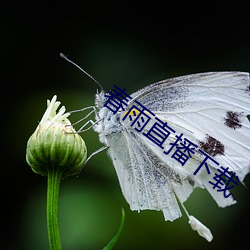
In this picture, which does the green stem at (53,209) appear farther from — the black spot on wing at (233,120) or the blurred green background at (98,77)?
the blurred green background at (98,77)

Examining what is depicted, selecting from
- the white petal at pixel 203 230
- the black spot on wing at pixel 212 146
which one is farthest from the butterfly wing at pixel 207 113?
the white petal at pixel 203 230

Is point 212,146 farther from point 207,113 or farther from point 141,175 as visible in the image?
point 141,175

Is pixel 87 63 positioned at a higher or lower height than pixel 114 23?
lower

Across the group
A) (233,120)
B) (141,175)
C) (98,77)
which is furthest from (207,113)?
(98,77)

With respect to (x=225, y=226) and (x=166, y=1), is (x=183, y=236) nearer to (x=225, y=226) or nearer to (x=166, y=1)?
(x=225, y=226)

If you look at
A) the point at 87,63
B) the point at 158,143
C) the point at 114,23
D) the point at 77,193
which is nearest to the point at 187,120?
the point at 158,143

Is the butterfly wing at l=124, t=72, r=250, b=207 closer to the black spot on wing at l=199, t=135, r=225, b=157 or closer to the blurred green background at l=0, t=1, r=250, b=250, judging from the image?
the black spot on wing at l=199, t=135, r=225, b=157

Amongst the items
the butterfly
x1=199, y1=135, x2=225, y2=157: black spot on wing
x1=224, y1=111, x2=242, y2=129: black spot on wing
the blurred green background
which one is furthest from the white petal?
the blurred green background
